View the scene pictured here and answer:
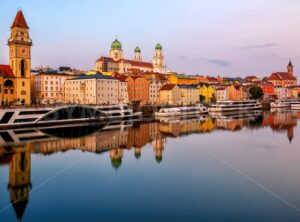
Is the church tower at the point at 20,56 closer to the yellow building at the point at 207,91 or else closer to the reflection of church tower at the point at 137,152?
the reflection of church tower at the point at 137,152

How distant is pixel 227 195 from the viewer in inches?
598

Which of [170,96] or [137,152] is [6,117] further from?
[170,96]

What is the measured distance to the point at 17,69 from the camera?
155ft

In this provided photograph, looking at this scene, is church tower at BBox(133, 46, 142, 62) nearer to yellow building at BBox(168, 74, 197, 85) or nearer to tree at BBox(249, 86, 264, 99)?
yellow building at BBox(168, 74, 197, 85)

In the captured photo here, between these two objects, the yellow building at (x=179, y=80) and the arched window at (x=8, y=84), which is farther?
the yellow building at (x=179, y=80)

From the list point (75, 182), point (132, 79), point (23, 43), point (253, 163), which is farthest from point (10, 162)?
point (132, 79)

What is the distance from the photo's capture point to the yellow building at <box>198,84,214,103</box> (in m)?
92.5

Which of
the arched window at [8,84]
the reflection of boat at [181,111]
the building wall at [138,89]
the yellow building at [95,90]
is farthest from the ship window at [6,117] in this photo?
the building wall at [138,89]

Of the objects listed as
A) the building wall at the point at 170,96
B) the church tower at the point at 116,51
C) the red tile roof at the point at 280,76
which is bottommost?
the building wall at the point at 170,96

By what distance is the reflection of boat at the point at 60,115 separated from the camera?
37156mm

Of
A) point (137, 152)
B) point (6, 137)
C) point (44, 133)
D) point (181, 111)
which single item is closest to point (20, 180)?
point (137, 152)

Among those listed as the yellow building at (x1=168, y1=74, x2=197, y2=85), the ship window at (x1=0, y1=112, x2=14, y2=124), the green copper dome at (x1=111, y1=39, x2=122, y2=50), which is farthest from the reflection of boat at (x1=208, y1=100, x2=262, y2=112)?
the ship window at (x1=0, y1=112, x2=14, y2=124)

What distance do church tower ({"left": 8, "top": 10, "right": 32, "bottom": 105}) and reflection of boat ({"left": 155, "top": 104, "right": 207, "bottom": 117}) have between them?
21438 millimetres

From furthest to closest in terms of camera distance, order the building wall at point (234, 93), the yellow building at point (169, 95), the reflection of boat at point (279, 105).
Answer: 1. the building wall at point (234, 93)
2. the reflection of boat at point (279, 105)
3. the yellow building at point (169, 95)
